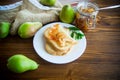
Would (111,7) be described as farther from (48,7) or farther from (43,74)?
(43,74)

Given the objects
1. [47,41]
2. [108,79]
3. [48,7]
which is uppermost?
[48,7]

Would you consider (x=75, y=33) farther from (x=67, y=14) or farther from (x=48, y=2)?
(x=48, y=2)

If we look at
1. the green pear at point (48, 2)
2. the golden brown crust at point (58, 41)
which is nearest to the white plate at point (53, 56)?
the golden brown crust at point (58, 41)

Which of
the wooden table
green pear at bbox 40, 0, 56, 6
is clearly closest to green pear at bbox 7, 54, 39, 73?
the wooden table

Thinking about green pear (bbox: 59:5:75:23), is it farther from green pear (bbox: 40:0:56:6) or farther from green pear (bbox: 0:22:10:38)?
green pear (bbox: 0:22:10:38)

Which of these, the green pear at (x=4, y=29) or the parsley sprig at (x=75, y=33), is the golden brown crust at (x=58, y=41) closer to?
the parsley sprig at (x=75, y=33)

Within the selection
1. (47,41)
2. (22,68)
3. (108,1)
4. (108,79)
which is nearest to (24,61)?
(22,68)
